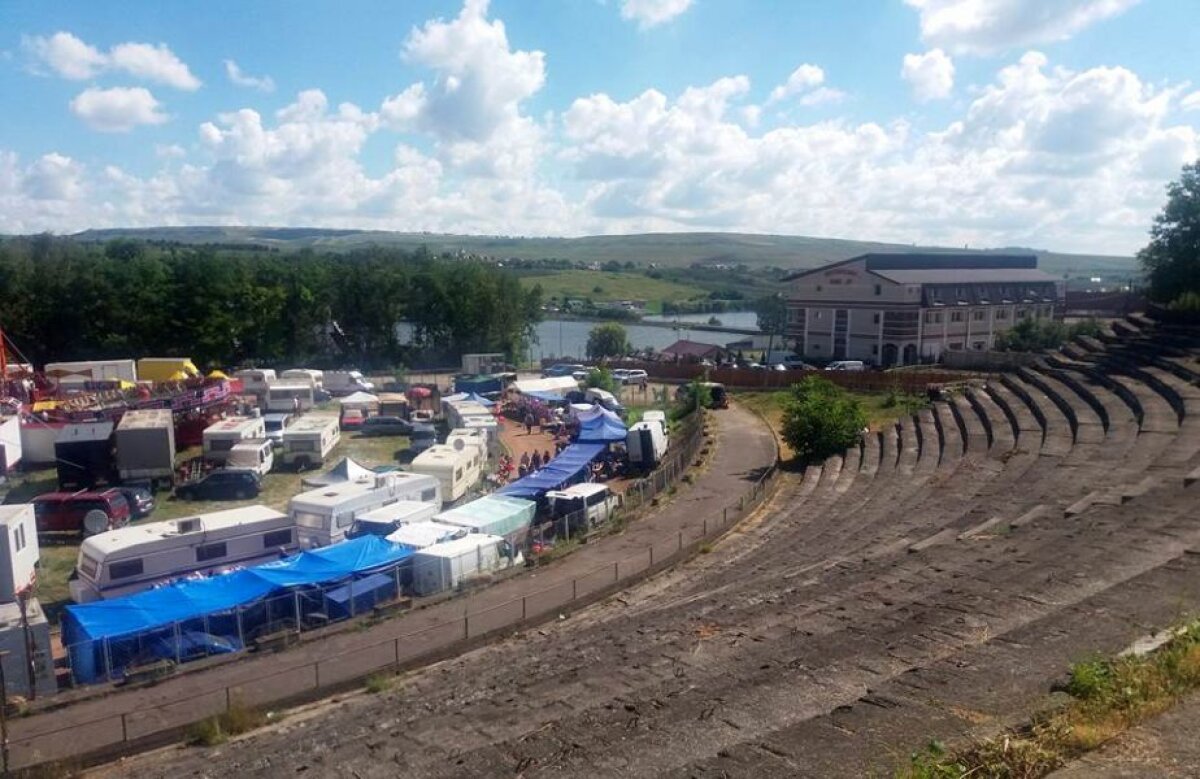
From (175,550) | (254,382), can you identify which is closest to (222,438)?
(175,550)

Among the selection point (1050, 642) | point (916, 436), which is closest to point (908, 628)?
point (1050, 642)

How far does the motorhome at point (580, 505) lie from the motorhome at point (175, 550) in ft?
22.6

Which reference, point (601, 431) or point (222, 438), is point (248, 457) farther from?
point (601, 431)

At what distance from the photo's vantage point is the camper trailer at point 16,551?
18.8m

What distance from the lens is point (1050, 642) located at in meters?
9.17

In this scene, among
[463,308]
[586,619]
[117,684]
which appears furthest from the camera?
[463,308]

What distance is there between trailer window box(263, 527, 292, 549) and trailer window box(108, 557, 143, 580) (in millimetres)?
2856

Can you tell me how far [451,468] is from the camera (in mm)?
27281

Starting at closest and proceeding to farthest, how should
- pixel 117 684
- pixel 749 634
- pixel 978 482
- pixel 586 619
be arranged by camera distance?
pixel 749 634 → pixel 117 684 → pixel 586 619 → pixel 978 482

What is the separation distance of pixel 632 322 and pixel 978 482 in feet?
386

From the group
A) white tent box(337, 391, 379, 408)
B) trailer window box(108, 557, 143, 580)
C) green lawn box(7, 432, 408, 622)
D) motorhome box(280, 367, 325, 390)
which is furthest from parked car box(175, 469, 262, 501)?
motorhome box(280, 367, 325, 390)

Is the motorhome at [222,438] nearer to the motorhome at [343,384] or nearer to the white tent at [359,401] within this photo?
the white tent at [359,401]

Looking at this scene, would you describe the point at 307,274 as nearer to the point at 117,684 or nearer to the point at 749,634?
the point at 117,684

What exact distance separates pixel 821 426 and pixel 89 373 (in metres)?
36.4
